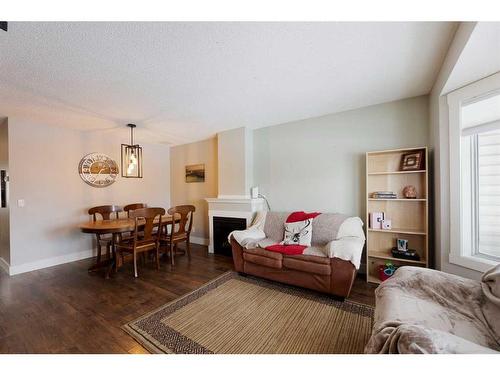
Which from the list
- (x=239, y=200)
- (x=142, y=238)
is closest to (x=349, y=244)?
(x=239, y=200)

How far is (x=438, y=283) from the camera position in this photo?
1319 millimetres

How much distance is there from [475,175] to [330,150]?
1534 millimetres

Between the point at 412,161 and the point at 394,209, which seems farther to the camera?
the point at 394,209

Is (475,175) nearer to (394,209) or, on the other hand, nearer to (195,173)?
(394,209)

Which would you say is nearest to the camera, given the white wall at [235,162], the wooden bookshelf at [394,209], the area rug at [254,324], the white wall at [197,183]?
the area rug at [254,324]

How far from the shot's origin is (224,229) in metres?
3.71

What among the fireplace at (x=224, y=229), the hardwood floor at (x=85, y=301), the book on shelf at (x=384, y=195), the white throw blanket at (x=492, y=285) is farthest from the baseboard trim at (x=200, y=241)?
the white throw blanket at (x=492, y=285)

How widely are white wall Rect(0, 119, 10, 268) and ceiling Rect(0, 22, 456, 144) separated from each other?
22.7 inches

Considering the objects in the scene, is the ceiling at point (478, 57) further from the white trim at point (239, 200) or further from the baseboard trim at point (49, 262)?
the baseboard trim at point (49, 262)

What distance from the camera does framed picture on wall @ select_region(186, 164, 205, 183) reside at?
444 centimetres

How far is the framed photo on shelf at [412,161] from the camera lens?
91.0 inches

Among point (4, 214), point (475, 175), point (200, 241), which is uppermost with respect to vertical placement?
point (475, 175)

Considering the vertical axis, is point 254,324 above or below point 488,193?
below

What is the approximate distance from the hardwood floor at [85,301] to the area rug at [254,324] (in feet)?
0.61
